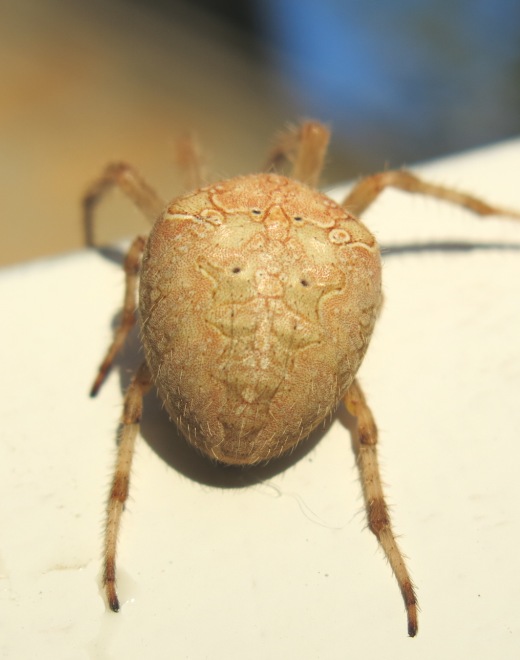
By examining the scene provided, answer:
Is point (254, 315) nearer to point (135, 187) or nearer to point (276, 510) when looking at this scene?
point (276, 510)

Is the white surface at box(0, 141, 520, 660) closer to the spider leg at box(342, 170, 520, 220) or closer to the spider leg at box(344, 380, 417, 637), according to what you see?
the spider leg at box(344, 380, 417, 637)

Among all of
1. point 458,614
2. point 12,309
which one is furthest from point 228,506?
point 12,309

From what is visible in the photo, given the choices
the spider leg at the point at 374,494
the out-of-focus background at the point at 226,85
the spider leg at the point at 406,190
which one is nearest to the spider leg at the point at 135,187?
the spider leg at the point at 406,190

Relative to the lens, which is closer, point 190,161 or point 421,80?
point 190,161

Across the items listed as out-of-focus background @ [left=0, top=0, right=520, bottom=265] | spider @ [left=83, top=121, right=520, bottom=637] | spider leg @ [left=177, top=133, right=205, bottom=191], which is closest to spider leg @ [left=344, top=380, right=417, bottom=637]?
spider @ [left=83, top=121, right=520, bottom=637]

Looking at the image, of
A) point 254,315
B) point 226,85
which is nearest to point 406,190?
point 254,315

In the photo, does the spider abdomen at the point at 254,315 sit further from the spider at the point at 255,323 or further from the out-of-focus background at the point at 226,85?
the out-of-focus background at the point at 226,85

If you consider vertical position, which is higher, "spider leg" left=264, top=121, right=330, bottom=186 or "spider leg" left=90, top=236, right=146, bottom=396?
"spider leg" left=264, top=121, right=330, bottom=186
